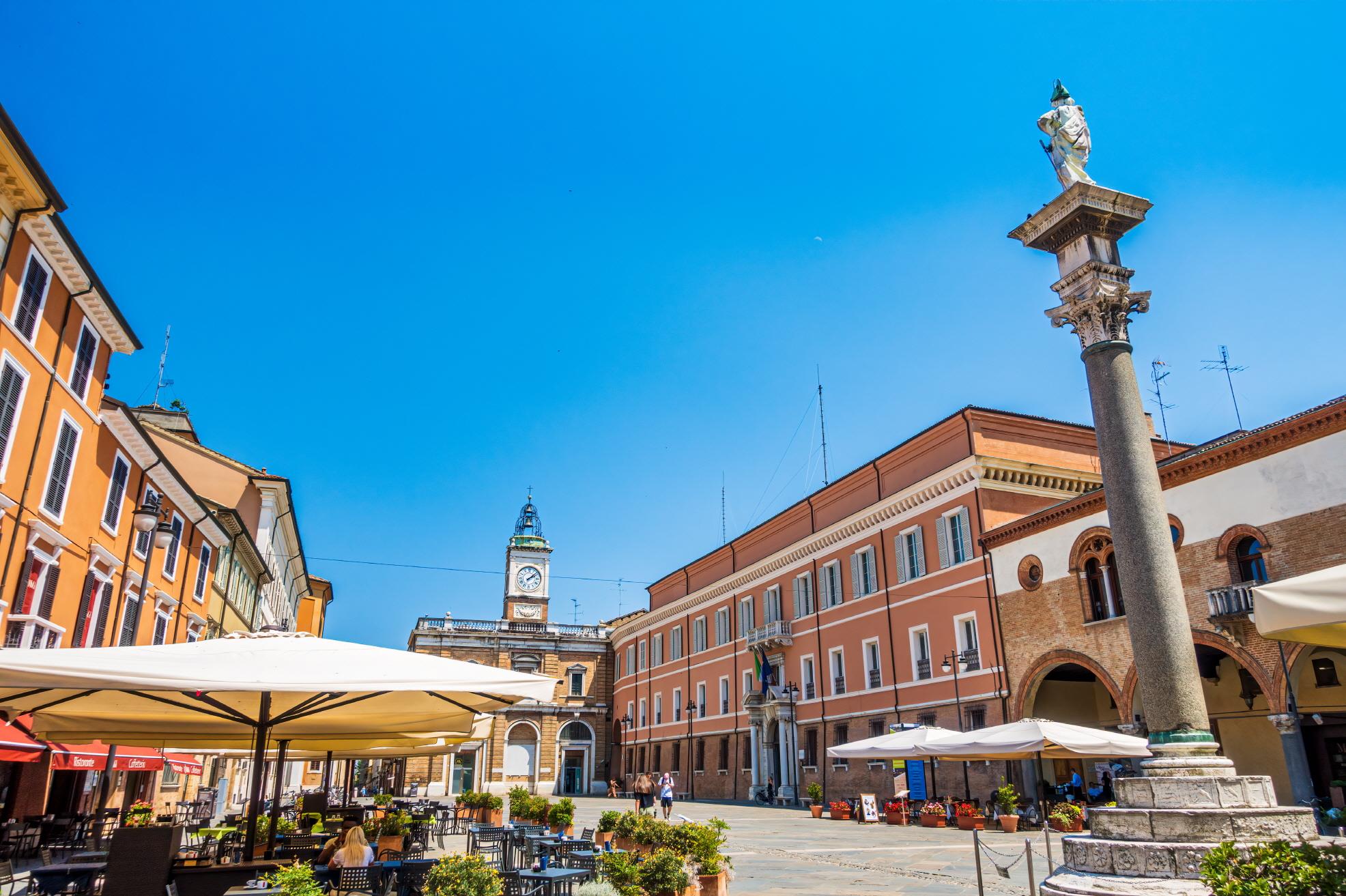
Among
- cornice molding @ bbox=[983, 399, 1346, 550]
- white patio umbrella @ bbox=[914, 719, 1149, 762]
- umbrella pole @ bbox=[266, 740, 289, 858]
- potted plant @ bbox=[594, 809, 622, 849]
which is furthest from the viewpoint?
cornice molding @ bbox=[983, 399, 1346, 550]

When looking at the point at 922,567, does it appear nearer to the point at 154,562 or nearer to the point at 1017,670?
the point at 1017,670

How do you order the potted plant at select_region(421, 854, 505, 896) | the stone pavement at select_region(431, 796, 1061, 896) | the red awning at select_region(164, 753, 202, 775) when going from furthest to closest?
the red awning at select_region(164, 753, 202, 775) < the stone pavement at select_region(431, 796, 1061, 896) < the potted plant at select_region(421, 854, 505, 896)

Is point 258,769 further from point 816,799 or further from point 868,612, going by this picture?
point 868,612

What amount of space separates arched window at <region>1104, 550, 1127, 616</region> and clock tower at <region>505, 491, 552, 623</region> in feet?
150

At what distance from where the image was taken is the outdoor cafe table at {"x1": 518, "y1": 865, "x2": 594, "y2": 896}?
8.43 meters

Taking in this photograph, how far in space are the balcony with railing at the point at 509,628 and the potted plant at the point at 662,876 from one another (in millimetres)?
54519

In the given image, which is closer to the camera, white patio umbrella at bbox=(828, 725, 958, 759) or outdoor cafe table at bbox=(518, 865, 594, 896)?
outdoor cafe table at bbox=(518, 865, 594, 896)

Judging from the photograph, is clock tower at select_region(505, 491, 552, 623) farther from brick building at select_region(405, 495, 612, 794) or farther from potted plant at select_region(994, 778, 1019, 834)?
potted plant at select_region(994, 778, 1019, 834)

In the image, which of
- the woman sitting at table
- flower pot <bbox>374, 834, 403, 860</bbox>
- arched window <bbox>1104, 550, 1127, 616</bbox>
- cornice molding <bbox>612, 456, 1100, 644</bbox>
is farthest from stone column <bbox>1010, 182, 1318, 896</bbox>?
cornice molding <bbox>612, 456, 1100, 644</bbox>

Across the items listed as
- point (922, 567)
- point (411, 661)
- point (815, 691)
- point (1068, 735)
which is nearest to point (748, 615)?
point (815, 691)

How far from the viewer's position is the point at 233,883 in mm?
8281

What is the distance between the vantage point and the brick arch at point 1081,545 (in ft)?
77.2

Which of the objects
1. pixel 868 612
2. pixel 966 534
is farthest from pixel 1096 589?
pixel 868 612

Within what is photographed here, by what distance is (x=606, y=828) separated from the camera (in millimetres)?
15141
